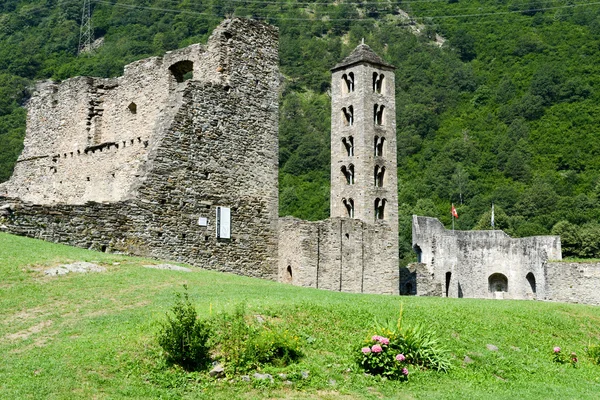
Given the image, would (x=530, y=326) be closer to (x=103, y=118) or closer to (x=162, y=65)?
(x=162, y=65)

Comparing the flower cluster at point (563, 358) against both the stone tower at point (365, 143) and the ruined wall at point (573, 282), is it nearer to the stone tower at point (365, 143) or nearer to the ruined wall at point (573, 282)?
the ruined wall at point (573, 282)

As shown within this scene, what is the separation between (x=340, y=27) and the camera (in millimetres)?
126062

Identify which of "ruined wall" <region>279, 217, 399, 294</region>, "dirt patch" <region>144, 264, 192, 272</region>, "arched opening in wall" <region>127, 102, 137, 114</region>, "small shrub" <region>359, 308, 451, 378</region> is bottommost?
"small shrub" <region>359, 308, 451, 378</region>

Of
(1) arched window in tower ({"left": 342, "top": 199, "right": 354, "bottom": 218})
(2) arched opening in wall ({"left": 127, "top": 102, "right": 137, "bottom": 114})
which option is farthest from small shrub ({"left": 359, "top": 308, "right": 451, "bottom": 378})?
(1) arched window in tower ({"left": 342, "top": 199, "right": 354, "bottom": 218})

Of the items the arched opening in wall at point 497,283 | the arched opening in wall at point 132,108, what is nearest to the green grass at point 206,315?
the arched opening in wall at point 132,108

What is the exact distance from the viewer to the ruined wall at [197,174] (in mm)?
18219

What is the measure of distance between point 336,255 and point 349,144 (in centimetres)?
2049

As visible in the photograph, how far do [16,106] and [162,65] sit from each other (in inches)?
1718

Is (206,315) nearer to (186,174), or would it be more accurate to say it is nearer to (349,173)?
(186,174)

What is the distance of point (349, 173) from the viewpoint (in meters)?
44.5

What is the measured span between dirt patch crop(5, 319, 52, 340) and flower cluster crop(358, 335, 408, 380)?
15.1 feet

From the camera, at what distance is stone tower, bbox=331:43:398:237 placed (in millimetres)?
43250

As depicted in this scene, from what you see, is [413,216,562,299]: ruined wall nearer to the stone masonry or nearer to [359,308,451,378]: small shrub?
the stone masonry

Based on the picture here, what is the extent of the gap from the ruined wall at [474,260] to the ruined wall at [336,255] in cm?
1896
